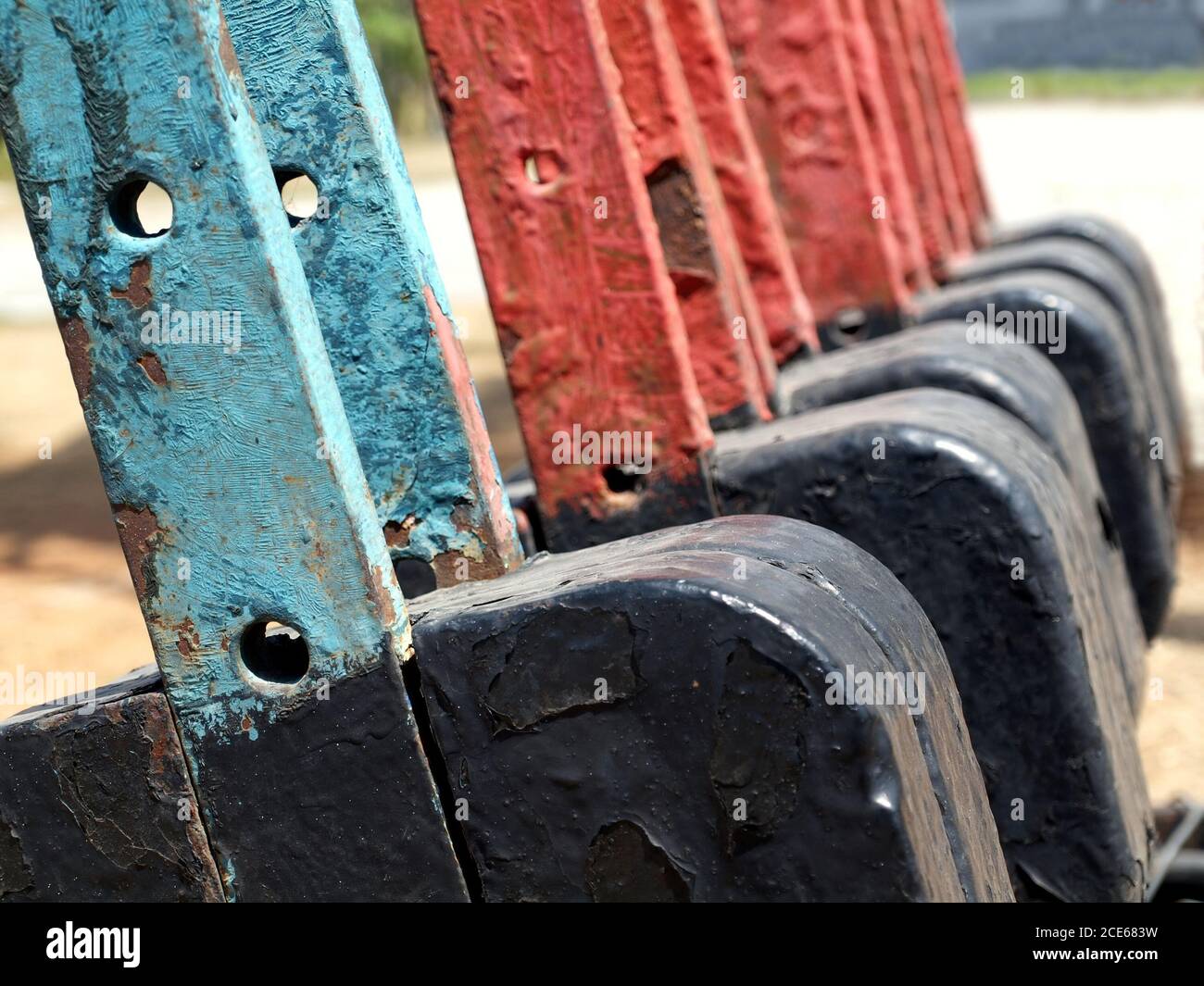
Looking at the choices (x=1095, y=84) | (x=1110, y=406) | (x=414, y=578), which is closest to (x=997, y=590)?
(x=414, y=578)

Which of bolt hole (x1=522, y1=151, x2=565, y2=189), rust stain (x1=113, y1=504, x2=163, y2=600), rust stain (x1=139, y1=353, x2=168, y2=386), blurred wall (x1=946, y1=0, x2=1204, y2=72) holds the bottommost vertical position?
rust stain (x1=113, y1=504, x2=163, y2=600)

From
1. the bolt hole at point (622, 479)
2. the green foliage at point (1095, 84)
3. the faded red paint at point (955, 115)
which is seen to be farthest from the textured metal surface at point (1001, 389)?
the green foliage at point (1095, 84)

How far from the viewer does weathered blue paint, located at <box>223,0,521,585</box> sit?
201 centimetres

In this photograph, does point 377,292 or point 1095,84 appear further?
point 1095,84

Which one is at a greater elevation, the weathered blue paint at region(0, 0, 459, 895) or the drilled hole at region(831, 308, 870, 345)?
the drilled hole at region(831, 308, 870, 345)

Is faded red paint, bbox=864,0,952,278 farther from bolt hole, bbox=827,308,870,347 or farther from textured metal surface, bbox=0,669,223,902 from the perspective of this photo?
textured metal surface, bbox=0,669,223,902

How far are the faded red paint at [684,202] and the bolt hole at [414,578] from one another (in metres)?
0.78

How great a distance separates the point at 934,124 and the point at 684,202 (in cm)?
414

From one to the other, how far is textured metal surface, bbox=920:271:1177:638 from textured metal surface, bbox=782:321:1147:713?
0.51 metres

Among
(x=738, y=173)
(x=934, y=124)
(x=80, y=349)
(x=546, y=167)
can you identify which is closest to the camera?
(x=80, y=349)

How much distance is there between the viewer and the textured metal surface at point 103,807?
1.90 m

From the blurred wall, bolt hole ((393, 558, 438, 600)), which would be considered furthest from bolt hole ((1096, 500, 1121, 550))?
the blurred wall

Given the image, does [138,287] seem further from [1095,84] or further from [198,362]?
[1095,84]

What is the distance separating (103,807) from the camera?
1.94 meters
